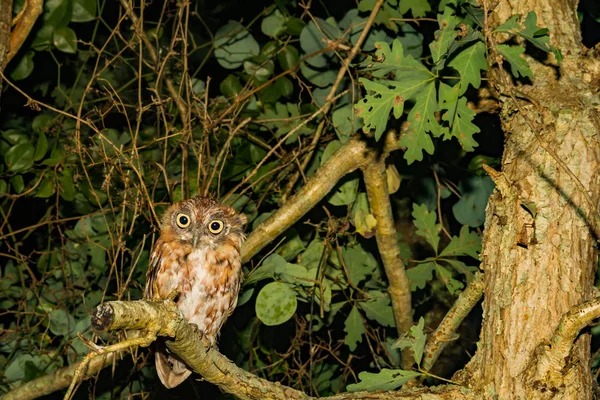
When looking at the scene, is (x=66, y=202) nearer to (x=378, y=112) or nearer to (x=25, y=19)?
(x=25, y=19)

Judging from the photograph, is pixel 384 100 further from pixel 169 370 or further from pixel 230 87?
pixel 169 370

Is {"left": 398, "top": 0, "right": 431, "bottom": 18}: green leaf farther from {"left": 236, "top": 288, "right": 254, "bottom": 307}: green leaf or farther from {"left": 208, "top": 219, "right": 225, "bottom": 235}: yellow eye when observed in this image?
{"left": 236, "top": 288, "right": 254, "bottom": 307}: green leaf

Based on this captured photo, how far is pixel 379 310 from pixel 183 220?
1.00 m

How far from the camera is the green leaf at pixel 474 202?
10.9ft

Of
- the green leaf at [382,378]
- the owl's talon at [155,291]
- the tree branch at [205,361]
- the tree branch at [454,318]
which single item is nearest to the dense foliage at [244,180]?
the owl's talon at [155,291]

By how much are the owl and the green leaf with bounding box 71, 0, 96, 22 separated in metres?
1.12

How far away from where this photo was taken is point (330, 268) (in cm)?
346

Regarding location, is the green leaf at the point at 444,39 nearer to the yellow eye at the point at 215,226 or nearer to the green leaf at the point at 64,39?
the yellow eye at the point at 215,226

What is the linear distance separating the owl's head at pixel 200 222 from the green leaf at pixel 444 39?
1.24 m

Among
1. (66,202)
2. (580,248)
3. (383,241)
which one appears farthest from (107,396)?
(580,248)

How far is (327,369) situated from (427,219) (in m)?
1.18

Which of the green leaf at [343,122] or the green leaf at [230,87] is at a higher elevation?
the green leaf at [343,122]

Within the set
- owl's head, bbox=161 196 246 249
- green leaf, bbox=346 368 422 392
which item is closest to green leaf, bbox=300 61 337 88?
owl's head, bbox=161 196 246 249

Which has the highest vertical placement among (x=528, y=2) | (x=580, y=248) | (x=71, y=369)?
(x=528, y=2)
